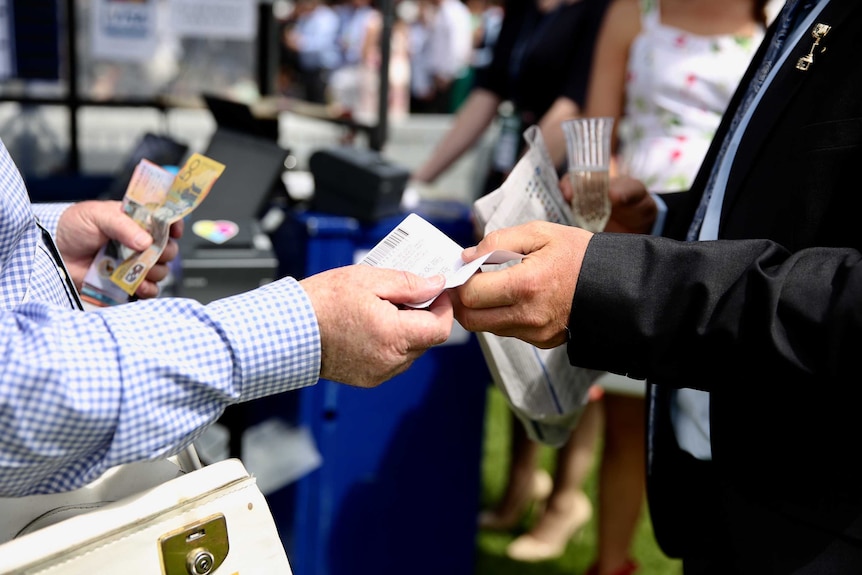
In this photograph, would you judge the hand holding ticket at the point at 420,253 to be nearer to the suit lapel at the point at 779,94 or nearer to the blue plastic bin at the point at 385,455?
the suit lapel at the point at 779,94

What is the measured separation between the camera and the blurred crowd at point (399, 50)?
10477 millimetres

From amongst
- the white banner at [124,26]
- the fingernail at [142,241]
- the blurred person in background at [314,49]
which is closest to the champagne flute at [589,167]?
the fingernail at [142,241]

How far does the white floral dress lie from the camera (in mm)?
2273

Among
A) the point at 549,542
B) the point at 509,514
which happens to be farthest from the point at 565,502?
the point at 509,514

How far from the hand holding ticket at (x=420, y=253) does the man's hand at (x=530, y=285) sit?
2cm

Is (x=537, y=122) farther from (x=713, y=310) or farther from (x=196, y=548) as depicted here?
(x=196, y=548)

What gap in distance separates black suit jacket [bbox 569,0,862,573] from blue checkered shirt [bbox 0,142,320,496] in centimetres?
42

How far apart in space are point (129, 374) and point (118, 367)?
15mm

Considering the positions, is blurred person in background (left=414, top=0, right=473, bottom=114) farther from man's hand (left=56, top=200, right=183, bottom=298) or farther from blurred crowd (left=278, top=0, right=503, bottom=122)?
man's hand (left=56, top=200, right=183, bottom=298)

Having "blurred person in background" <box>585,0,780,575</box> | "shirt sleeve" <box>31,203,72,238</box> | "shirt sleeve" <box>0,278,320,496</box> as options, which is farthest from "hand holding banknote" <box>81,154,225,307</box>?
"blurred person in background" <box>585,0,780,575</box>

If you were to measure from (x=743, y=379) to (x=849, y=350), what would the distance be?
0.46 feet

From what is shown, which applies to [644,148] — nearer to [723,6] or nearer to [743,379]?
[723,6]

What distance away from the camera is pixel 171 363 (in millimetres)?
1000

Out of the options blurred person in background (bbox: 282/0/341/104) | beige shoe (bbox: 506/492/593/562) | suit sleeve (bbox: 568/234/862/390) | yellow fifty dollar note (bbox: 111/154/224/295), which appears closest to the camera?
suit sleeve (bbox: 568/234/862/390)
